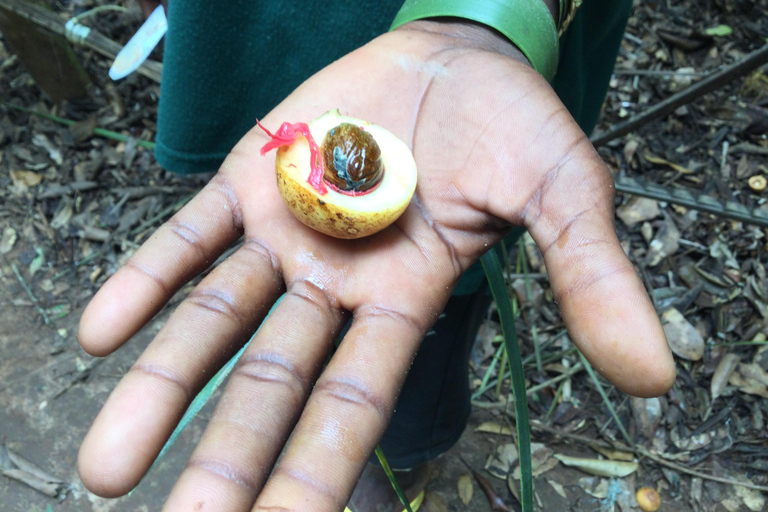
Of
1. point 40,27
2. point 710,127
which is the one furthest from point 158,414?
point 710,127

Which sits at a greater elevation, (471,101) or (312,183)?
(471,101)

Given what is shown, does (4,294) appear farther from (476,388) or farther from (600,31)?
(600,31)

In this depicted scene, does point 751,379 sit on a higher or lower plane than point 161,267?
lower

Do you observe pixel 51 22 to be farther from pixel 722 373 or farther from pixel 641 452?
pixel 722 373

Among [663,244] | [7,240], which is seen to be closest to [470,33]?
[663,244]

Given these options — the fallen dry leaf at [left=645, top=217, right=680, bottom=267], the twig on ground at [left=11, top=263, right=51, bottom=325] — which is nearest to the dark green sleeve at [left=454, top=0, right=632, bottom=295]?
the fallen dry leaf at [left=645, top=217, right=680, bottom=267]

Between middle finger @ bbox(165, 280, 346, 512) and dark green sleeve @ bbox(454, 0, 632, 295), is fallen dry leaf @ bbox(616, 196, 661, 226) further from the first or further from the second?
middle finger @ bbox(165, 280, 346, 512)
